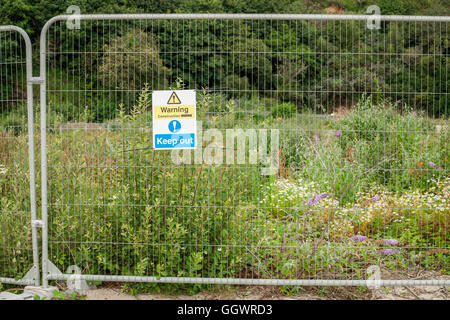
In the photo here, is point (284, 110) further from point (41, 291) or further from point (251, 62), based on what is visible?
point (41, 291)

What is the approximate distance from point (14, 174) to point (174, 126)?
5.89 feet

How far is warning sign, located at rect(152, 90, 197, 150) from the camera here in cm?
353

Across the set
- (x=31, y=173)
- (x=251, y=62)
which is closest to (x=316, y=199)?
(x=251, y=62)

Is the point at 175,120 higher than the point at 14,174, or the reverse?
the point at 175,120

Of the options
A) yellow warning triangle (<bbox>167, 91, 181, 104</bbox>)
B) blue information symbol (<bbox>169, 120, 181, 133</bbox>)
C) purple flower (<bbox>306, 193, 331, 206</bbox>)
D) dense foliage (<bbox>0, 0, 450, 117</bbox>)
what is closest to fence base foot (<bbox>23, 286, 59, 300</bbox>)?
dense foliage (<bbox>0, 0, 450, 117</bbox>)

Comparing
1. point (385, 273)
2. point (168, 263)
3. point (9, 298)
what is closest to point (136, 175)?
point (168, 263)

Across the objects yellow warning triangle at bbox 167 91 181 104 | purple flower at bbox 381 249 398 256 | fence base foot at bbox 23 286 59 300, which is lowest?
fence base foot at bbox 23 286 59 300

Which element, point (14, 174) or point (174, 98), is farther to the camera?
point (14, 174)

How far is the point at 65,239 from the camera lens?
3816 millimetres

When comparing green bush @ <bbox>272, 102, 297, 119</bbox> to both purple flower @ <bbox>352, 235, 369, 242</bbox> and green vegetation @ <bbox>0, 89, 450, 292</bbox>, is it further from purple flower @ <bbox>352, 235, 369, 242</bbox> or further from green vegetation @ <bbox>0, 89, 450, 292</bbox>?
purple flower @ <bbox>352, 235, 369, 242</bbox>

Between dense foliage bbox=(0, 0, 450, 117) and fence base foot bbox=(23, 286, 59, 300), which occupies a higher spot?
dense foliage bbox=(0, 0, 450, 117)

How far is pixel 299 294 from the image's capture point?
373 cm

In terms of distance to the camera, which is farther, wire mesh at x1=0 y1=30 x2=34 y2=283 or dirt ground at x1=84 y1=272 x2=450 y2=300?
wire mesh at x1=0 y1=30 x2=34 y2=283

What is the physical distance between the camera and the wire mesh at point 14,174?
3879 mm
